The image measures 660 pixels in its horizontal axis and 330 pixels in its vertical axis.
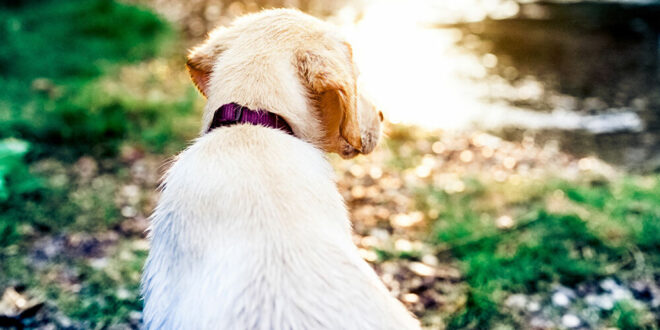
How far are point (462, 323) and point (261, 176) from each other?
2302 mm

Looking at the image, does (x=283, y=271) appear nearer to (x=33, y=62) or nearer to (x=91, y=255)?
(x=91, y=255)

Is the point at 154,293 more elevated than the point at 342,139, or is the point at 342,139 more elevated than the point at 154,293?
the point at 342,139

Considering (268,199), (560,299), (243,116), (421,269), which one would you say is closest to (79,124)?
(421,269)

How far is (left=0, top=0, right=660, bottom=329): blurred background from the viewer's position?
4105mm

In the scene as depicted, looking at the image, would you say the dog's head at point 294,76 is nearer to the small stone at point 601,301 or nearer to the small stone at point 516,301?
the small stone at point 516,301

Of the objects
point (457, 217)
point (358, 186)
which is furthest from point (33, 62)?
point (457, 217)

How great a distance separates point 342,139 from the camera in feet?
9.20

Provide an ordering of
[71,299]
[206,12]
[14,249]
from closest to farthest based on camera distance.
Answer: [71,299] < [14,249] < [206,12]

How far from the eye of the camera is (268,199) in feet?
7.09

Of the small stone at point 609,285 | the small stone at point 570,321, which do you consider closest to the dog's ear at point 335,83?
the small stone at point 570,321

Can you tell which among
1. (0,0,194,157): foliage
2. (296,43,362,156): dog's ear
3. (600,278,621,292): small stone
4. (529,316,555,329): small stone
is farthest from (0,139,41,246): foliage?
(600,278,621,292): small stone

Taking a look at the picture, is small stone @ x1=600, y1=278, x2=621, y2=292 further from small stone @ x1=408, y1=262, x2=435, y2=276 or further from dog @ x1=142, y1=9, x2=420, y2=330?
dog @ x1=142, y1=9, x2=420, y2=330

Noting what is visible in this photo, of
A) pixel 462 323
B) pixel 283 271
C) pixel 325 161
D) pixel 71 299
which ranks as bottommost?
pixel 462 323

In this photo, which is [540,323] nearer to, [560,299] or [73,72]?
[560,299]
